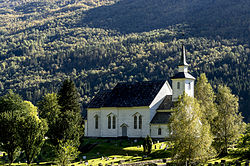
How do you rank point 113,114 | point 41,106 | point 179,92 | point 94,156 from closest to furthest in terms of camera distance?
1. point 94,156
2. point 179,92
3. point 113,114
4. point 41,106

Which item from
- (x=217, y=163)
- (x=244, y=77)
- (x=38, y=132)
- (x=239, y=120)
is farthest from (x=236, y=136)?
(x=244, y=77)

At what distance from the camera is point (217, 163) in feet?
206

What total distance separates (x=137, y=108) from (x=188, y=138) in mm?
36469

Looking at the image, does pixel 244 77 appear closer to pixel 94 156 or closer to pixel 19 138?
pixel 94 156

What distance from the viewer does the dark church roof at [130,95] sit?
91.4m

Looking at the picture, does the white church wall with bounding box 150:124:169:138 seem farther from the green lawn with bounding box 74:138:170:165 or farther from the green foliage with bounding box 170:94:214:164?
the green foliage with bounding box 170:94:214:164

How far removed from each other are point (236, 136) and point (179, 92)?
833 inches

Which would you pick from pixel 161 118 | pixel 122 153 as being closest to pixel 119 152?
pixel 122 153

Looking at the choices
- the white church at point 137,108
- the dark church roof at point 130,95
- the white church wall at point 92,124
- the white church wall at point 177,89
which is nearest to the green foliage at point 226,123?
the white church at point 137,108

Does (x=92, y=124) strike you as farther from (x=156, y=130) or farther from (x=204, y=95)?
(x=204, y=95)

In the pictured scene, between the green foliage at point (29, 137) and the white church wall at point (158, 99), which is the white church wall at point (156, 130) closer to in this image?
the white church wall at point (158, 99)

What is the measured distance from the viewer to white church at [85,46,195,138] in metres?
87.2

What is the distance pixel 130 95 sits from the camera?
94.1 meters

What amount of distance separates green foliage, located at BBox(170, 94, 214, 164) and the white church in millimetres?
28577
